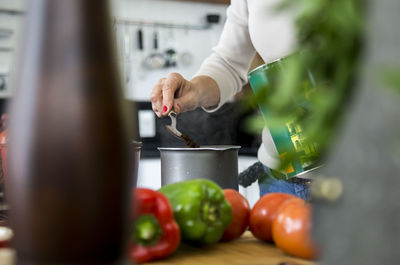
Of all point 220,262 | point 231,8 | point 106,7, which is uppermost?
point 231,8

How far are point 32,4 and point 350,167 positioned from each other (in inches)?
9.0

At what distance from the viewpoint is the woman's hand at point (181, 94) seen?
56.7 inches

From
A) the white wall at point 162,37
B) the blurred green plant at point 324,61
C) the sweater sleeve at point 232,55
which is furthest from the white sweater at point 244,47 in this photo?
the white wall at point 162,37

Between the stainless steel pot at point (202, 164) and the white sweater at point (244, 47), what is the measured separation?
0.34 m

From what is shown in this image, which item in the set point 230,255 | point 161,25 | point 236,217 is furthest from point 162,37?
point 230,255

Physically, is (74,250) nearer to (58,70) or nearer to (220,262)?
(58,70)

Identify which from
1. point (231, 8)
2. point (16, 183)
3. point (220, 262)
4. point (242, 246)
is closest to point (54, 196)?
point (16, 183)

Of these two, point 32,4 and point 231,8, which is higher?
point 231,8

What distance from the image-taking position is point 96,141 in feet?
1.08

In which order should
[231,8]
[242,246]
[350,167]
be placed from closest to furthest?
[350,167] < [242,246] < [231,8]

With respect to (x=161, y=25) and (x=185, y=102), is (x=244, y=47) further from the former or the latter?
(x=161, y=25)

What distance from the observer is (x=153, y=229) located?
0.69 metres

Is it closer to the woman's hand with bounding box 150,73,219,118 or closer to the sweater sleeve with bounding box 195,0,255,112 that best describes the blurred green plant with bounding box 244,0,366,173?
the woman's hand with bounding box 150,73,219,118

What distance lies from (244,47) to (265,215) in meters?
1.01
